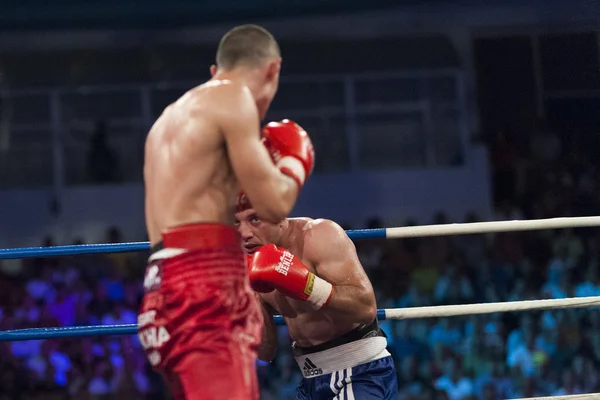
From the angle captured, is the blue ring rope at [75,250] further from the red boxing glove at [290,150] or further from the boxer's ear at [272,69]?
the boxer's ear at [272,69]

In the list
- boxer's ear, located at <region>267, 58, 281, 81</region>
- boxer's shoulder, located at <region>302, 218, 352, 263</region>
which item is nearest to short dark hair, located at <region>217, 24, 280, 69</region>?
boxer's ear, located at <region>267, 58, 281, 81</region>

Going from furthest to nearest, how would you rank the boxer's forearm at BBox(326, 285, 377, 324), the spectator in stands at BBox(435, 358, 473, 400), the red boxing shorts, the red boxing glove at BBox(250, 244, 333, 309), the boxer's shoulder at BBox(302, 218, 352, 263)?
the spectator in stands at BBox(435, 358, 473, 400)
the boxer's shoulder at BBox(302, 218, 352, 263)
the boxer's forearm at BBox(326, 285, 377, 324)
the red boxing glove at BBox(250, 244, 333, 309)
the red boxing shorts

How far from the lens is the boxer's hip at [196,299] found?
1.69m

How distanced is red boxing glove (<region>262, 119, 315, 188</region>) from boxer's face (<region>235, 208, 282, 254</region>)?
523mm

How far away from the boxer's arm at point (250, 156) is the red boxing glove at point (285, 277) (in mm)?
479

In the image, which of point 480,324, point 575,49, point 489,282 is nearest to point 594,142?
point 575,49

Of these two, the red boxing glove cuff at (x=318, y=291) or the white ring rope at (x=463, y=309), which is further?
the white ring rope at (x=463, y=309)

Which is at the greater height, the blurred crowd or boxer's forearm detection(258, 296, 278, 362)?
boxer's forearm detection(258, 296, 278, 362)


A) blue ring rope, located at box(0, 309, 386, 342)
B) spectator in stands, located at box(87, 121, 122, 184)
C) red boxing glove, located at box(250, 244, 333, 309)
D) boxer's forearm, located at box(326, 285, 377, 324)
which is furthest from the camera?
spectator in stands, located at box(87, 121, 122, 184)

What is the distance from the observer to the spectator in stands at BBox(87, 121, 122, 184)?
28.5 ft

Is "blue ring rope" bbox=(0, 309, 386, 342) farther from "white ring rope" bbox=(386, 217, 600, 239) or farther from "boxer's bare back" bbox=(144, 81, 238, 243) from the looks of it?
"boxer's bare back" bbox=(144, 81, 238, 243)

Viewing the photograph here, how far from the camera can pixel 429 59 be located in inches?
375

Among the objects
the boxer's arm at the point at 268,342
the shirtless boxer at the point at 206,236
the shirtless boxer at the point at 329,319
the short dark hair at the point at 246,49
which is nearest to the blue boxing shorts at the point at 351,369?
the shirtless boxer at the point at 329,319

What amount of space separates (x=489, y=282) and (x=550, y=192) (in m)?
1.38
